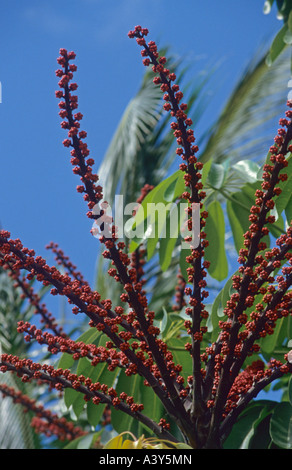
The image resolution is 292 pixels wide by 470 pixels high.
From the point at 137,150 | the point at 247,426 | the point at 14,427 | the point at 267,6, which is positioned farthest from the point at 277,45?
the point at 137,150

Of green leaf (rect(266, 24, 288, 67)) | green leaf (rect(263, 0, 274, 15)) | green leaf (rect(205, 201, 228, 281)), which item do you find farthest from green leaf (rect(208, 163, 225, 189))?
green leaf (rect(263, 0, 274, 15))

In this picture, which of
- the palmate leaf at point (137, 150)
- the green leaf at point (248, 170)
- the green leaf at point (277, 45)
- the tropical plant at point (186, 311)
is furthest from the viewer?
the palmate leaf at point (137, 150)

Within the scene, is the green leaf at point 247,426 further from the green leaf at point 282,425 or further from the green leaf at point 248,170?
the green leaf at point 248,170

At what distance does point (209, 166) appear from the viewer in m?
2.42

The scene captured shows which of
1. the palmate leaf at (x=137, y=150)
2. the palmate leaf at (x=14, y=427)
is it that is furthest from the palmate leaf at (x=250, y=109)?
the palmate leaf at (x=14, y=427)

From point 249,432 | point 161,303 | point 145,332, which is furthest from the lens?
point 161,303

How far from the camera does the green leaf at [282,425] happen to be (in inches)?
80.3

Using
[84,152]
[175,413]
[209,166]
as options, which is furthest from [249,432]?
[84,152]

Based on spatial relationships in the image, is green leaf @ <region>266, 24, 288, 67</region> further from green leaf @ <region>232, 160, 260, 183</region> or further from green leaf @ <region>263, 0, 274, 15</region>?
green leaf @ <region>232, 160, 260, 183</region>

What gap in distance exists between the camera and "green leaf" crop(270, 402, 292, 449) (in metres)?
2.04

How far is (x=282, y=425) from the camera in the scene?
210cm

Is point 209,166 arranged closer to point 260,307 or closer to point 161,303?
point 260,307
